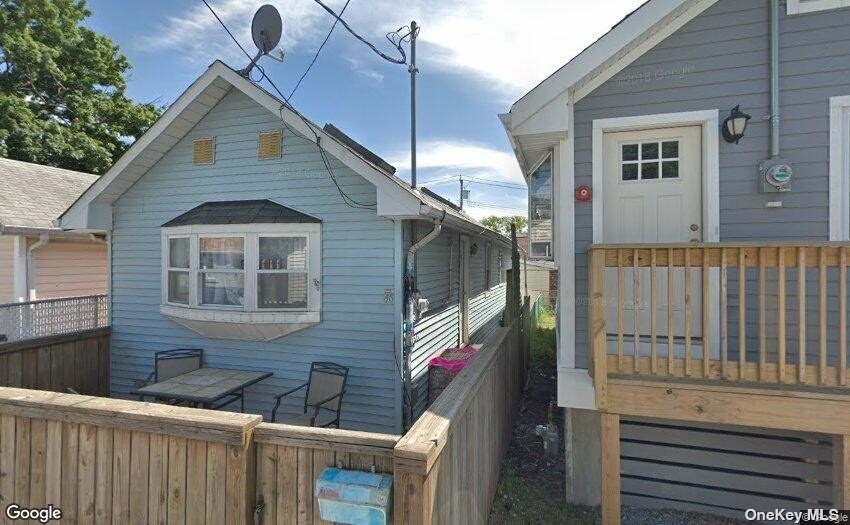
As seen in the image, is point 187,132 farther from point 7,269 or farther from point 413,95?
point 7,269

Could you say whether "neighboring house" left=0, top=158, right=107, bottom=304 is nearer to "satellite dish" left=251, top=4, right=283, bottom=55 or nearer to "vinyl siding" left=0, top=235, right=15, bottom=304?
"vinyl siding" left=0, top=235, right=15, bottom=304

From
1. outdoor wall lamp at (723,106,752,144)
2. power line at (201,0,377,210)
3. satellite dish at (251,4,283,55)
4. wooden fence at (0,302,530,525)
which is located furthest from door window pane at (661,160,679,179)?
satellite dish at (251,4,283,55)

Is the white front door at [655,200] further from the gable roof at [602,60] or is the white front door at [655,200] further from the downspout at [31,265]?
the downspout at [31,265]

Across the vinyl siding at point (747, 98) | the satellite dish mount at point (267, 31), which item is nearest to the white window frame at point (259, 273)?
the satellite dish mount at point (267, 31)

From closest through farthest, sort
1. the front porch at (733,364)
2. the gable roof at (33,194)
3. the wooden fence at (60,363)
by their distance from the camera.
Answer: the front porch at (733,364), the wooden fence at (60,363), the gable roof at (33,194)

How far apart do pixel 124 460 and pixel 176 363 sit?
3933mm

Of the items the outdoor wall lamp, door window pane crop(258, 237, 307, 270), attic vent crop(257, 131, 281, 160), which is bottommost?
door window pane crop(258, 237, 307, 270)

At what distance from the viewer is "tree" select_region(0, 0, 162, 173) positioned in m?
17.5

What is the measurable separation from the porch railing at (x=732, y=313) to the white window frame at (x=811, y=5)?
2224 millimetres

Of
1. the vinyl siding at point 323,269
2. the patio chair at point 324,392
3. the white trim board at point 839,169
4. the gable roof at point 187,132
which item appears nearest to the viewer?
the white trim board at point 839,169

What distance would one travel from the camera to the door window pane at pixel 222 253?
5.73 metres

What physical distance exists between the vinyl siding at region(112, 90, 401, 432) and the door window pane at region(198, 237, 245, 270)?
676 mm

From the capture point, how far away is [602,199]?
4.04m

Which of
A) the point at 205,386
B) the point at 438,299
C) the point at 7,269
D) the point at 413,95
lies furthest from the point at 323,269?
the point at 7,269
